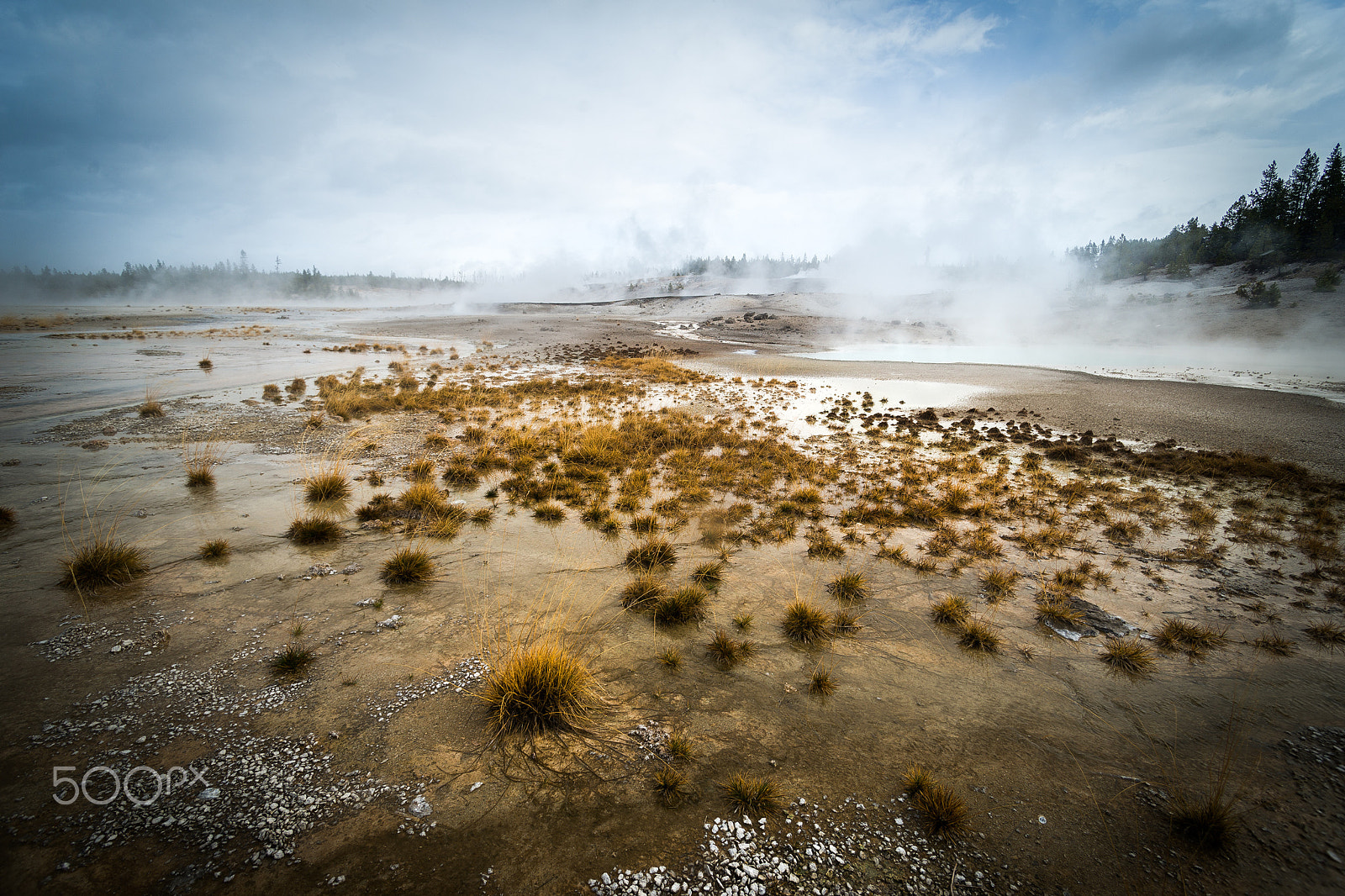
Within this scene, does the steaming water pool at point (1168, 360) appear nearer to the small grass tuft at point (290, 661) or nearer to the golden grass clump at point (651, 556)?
the golden grass clump at point (651, 556)

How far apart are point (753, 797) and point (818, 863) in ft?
1.66

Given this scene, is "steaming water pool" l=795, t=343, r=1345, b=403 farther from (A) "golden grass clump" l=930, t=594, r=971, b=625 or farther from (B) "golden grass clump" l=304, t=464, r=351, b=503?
A: (B) "golden grass clump" l=304, t=464, r=351, b=503

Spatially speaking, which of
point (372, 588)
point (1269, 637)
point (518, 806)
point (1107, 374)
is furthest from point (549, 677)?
point (1107, 374)

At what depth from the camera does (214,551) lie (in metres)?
5.80

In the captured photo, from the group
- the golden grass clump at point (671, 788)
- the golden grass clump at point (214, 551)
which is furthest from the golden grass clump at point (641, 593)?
the golden grass clump at point (214, 551)

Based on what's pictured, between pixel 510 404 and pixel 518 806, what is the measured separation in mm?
14868

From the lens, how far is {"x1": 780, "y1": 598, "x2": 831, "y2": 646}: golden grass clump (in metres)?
5.15

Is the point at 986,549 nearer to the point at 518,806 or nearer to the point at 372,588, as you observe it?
the point at 518,806

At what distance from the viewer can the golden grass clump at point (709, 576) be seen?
612 centimetres

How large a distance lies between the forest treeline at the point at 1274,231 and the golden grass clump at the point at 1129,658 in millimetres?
75320

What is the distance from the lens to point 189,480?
7.96 metres

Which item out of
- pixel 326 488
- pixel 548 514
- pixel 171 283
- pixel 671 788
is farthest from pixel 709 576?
pixel 171 283

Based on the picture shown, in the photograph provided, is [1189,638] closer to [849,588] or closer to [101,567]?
[849,588]

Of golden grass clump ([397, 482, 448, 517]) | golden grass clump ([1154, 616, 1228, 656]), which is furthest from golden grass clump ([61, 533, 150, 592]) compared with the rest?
golden grass clump ([1154, 616, 1228, 656])
